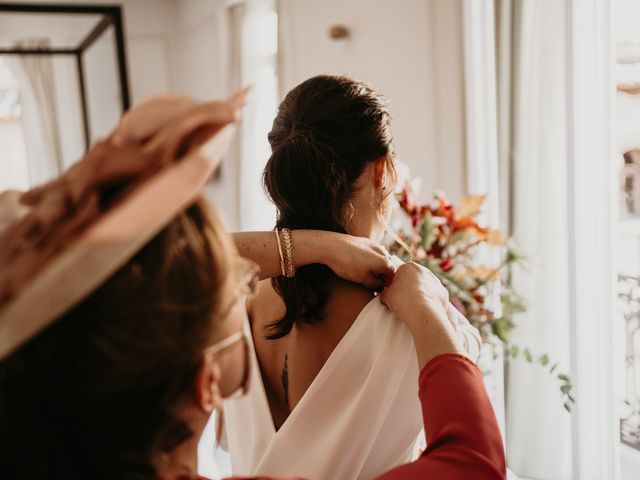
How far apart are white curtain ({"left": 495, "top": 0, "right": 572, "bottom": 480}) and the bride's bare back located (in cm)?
142

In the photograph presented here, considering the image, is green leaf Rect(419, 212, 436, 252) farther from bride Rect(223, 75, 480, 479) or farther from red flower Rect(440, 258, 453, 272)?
bride Rect(223, 75, 480, 479)

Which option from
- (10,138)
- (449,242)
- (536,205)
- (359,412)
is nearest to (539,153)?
(536,205)

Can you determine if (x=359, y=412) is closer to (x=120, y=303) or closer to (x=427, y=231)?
(x=120, y=303)

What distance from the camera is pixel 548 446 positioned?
2418mm

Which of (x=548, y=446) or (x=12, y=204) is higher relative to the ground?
(x=12, y=204)

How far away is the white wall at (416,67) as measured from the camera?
296cm

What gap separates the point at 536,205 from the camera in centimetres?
241

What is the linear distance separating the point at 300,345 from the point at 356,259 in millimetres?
193

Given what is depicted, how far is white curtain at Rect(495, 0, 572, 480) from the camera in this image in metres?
2.26

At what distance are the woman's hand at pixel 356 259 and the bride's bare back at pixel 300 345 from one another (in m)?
0.04

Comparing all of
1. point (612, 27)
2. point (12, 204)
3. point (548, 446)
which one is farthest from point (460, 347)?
point (548, 446)

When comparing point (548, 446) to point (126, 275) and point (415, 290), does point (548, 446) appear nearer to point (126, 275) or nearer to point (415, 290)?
point (415, 290)

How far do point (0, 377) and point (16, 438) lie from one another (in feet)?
0.20

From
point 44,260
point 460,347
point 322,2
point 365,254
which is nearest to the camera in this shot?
point 44,260
